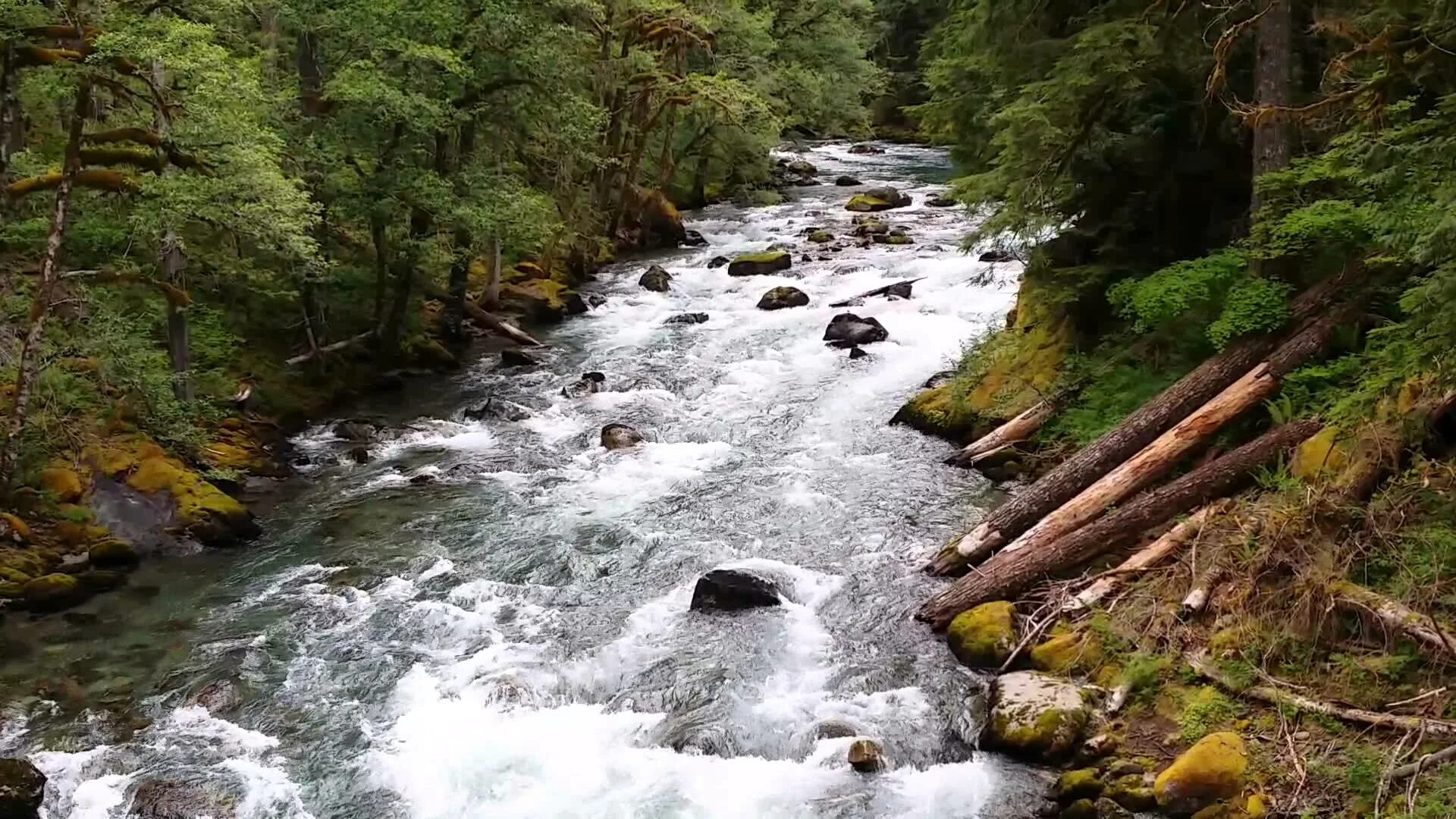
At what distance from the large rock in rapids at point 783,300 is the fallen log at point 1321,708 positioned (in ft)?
57.2

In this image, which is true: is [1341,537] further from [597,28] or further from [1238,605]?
[597,28]

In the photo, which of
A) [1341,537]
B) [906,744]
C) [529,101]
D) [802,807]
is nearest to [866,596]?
[906,744]

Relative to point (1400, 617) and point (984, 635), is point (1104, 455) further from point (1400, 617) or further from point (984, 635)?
point (1400, 617)

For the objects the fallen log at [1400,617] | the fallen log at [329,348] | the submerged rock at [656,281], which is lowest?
the submerged rock at [656,281]

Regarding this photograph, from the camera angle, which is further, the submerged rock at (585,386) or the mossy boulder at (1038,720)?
the submerged rock at (585,386)

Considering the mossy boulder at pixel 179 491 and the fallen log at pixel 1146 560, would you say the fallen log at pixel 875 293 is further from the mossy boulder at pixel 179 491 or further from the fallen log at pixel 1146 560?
the fallen log at pixel 1146 560

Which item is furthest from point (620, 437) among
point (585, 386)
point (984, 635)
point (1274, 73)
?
point (1274, 73)

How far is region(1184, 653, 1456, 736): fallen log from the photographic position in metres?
7.07

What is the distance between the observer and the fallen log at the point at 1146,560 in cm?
1041

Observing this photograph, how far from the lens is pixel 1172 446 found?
1171 centimetres

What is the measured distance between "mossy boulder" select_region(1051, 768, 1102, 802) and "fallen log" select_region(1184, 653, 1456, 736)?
1.33 meters

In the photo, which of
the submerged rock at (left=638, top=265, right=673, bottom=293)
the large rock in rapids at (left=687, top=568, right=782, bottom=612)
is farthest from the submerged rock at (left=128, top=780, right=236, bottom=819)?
the submerged rock at (left=638, top=265, right=673, bottom=293)

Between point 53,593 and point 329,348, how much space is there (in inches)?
332

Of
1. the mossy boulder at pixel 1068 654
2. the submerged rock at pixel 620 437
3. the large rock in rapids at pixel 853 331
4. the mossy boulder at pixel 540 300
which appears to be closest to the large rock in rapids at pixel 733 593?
the mossy boulder at pixel 1068 654
